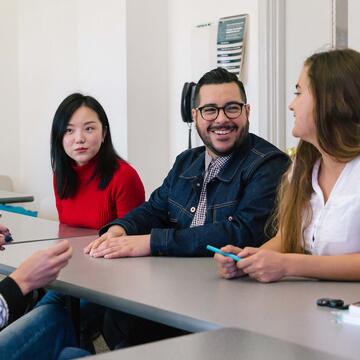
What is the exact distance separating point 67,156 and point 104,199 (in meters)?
0.32

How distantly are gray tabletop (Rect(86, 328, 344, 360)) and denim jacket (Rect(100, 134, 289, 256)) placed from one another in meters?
0.94

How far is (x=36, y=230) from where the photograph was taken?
277 centimetres

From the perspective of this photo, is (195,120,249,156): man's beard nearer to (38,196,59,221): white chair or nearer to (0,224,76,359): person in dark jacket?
(0,224,76,359): person in dark jacket

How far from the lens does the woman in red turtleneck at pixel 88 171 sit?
9.64 feet

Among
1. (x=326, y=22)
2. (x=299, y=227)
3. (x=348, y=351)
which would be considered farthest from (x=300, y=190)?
(x=326, y=22)

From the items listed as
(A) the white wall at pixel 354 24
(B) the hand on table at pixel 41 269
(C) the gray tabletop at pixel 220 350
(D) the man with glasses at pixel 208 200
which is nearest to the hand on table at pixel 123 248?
(D) the man with glasses at pixel 208 200

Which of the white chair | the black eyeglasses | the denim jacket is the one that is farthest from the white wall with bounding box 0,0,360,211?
the denim jacket

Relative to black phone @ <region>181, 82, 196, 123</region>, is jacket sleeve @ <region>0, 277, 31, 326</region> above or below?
below

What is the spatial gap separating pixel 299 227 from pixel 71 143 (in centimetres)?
146

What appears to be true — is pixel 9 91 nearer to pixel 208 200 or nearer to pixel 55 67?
pixel 55 67

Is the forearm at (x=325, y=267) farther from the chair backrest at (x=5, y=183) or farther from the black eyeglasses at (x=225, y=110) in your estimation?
the chair backrest at (x=5, y=183)

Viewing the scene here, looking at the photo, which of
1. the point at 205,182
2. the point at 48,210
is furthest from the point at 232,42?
the point at 205,182

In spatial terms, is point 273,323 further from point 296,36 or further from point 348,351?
point 296,36

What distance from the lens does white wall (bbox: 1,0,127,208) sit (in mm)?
4965
